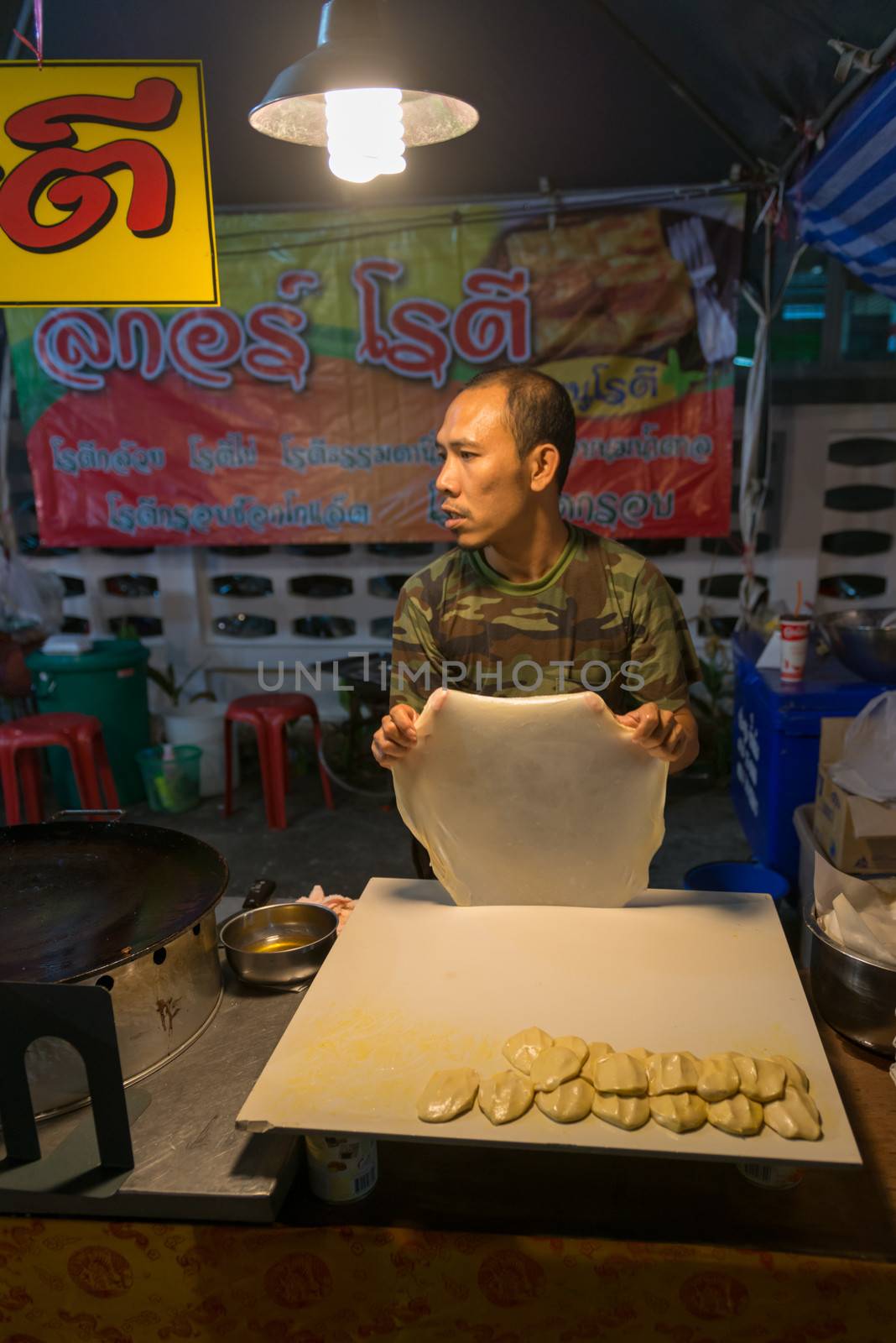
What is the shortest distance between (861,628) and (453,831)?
7.16 ft

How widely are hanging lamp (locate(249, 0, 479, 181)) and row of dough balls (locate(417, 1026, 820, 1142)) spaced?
1978 mm

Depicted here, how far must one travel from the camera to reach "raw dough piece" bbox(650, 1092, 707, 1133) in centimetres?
115

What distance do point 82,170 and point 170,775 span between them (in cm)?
369

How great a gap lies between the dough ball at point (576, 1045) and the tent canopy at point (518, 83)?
323cm

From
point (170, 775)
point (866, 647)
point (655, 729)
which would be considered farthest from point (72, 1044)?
point (170, 775)

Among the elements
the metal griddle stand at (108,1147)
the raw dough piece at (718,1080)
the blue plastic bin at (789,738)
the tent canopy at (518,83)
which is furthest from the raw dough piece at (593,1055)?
the tent canopy at (518,83)

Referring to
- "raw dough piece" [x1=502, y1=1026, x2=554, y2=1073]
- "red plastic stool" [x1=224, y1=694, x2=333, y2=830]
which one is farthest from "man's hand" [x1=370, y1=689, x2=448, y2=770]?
"red plastic stool" [x1=224, y1=694, x2=333, y2=830]

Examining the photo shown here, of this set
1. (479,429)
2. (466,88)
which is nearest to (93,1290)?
(479,429)

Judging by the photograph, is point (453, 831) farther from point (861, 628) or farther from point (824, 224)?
point (824, 224)

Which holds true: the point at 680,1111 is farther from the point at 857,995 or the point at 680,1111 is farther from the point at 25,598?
the point at 25,598

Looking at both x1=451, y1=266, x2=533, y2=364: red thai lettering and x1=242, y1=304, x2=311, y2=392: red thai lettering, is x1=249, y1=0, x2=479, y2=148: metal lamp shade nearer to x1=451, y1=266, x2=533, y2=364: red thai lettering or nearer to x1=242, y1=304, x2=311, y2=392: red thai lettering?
x1=451, y1=266, x2=533, y2=364: red thai lettering

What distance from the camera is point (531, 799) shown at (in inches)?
69.7

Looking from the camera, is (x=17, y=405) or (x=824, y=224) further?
(x=17, y=405)

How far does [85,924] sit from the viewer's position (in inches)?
60.1
